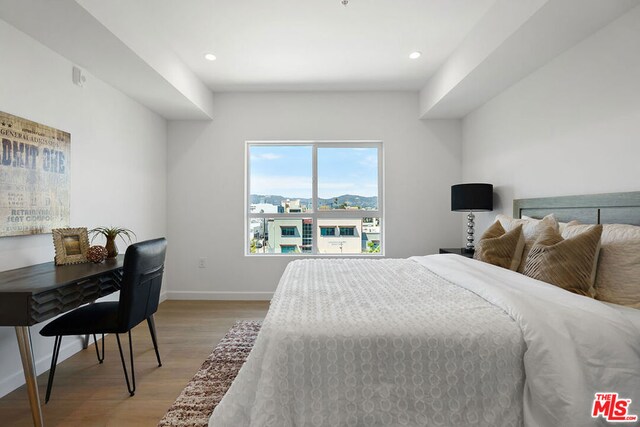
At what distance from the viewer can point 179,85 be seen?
3.09 m

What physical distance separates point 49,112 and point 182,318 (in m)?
2.20

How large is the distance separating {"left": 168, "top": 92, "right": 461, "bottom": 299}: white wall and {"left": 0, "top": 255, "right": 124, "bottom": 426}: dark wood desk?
6.15 feet

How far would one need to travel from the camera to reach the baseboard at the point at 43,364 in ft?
6.56

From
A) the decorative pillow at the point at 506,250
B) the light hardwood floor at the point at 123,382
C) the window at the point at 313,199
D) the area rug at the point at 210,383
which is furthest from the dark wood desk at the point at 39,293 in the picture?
the decorative pillow at the point at 506,250

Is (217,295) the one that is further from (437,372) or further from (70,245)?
(437,372)

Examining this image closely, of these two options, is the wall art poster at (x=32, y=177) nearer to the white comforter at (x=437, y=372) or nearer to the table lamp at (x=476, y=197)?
the white comforter at (x=437, y=372)

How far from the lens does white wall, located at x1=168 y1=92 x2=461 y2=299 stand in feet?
13.2

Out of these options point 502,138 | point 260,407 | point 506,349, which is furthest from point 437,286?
point 502,138

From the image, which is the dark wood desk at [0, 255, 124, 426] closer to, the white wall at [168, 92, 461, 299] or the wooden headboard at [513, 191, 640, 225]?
the white wall at [168, 92, 461, 299]

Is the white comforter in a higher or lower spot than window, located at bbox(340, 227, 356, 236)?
lower

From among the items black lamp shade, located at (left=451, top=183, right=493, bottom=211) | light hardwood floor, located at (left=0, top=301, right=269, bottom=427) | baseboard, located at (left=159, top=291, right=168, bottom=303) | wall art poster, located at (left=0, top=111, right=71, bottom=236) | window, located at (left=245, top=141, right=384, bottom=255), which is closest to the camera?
light hardwood floor, located at (left=0, top=301, right=269, bottom=427)

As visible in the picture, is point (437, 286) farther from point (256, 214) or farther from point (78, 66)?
point (78, 66)

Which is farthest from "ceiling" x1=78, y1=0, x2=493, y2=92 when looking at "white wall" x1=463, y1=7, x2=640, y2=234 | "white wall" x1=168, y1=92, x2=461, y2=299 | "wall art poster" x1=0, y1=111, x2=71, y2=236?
"wall art poster" x1=0, y1=111, x2=71, y2=236

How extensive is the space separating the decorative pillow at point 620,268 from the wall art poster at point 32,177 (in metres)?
3.48
